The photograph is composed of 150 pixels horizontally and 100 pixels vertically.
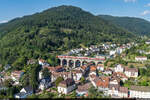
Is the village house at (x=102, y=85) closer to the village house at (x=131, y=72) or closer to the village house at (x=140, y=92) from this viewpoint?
the village house at (x=140, y=92)

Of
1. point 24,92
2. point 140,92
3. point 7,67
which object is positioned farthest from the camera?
point 7,67

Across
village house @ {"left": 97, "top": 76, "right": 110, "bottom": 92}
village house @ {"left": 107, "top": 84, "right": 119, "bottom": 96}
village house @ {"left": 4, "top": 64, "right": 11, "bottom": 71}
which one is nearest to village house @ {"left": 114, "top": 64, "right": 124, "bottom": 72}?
village house @ {"left": 97, "top": 76, "right": 110, "bottom": 92}

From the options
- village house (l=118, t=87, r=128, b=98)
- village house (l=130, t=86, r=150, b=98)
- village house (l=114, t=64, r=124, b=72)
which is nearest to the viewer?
village house (l=130, t=86, r=150, b=98)

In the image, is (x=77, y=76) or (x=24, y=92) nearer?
(x=24, y=92)

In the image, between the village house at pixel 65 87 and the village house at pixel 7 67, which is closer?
the village house at pixel 65 87

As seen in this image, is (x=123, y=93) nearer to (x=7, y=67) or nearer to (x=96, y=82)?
(x=96, y=82)

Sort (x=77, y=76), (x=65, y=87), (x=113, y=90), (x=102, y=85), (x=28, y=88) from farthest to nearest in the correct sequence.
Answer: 1. (x=77, y=76)
2. (x=28, y=88)
3. (x=102, y=85)
4. (x=65, y=87)
5. (x=113, y=90)

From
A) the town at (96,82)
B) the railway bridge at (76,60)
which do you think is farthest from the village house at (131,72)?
the railway bridge at (76,60)

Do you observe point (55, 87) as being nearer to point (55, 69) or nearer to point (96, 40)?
point (55, 69)

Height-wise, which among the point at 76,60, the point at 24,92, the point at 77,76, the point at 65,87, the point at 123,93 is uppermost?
the point at 76,60

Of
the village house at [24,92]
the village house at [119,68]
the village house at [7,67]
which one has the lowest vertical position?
the village house at [24,92]

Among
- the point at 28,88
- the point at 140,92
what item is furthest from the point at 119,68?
the point at 28,88

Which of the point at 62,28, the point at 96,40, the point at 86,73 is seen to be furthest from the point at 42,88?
the point at 62,28

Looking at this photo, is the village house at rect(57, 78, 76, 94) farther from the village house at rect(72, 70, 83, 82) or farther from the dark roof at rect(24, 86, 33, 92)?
the dark roof at rect(24, 86, 33, 92)
